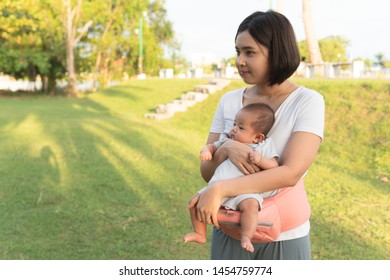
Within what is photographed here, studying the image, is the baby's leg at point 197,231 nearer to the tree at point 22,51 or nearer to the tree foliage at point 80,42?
the tree foliage at point 80,42

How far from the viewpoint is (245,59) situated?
5.84ft

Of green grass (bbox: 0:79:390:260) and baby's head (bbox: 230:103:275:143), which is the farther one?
green grass (bbox: 0:79:390:260)

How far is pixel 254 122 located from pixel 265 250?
488mm

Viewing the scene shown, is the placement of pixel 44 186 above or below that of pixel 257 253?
below

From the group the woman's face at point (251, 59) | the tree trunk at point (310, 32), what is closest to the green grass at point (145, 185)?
the woman's face at point (251, 59)

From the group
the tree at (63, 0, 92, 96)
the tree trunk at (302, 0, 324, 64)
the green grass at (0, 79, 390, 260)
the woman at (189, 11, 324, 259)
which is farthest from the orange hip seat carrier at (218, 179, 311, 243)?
the tree at (63, 0, 92, 96)

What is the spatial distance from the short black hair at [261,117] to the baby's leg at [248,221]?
0.89 feet

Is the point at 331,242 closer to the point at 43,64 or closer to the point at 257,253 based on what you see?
the point at 257,253

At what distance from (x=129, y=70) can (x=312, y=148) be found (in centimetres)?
3125

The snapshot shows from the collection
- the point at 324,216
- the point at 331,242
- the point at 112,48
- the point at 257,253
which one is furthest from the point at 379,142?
the point at 112,48

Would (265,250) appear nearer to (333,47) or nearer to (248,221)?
(248,221)

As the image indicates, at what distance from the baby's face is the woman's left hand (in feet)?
0.71

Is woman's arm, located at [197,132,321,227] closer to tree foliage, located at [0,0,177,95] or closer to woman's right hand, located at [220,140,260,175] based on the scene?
woman's right hand, located at [220,140,260,175]

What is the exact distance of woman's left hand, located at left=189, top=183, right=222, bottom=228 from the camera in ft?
5.53
